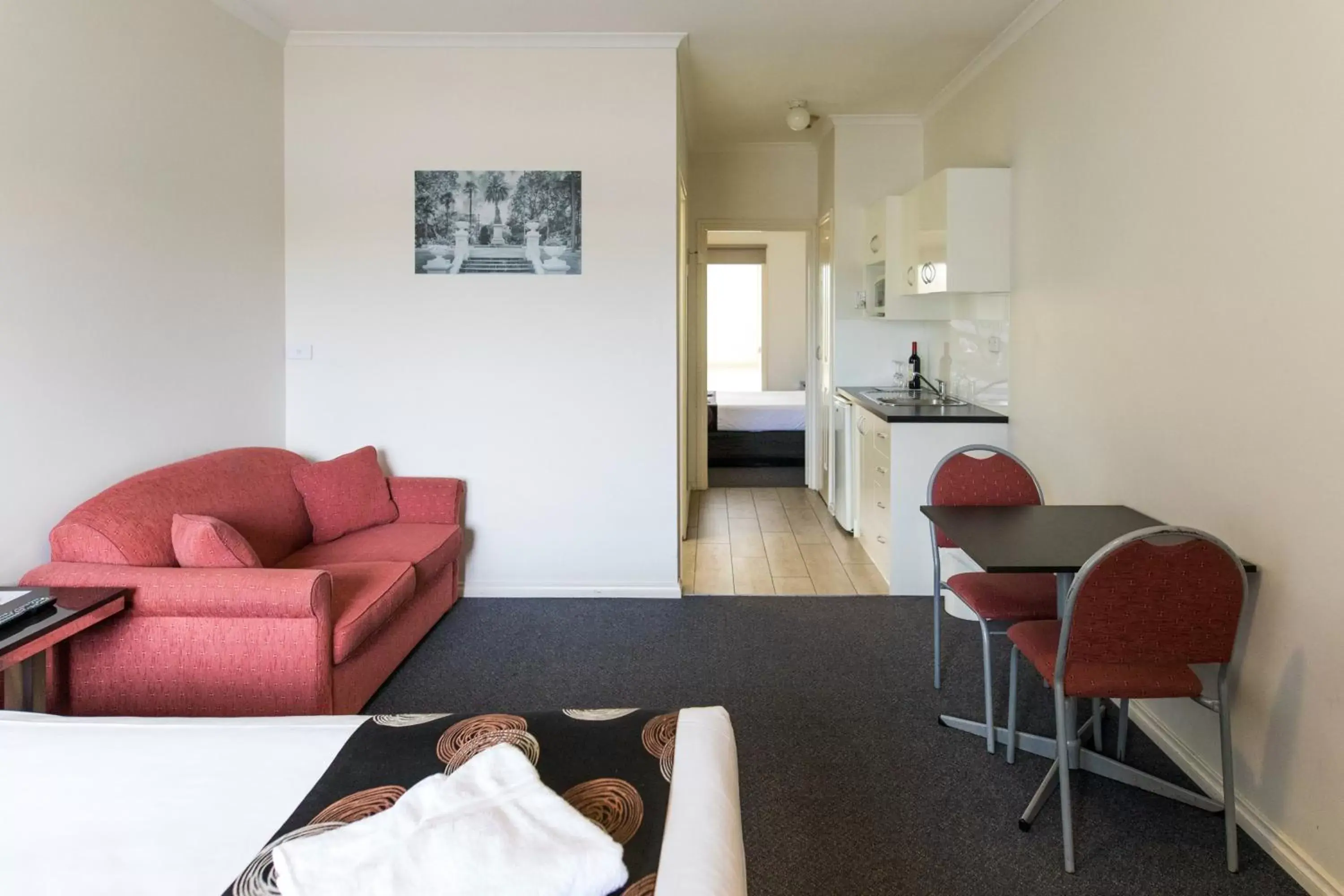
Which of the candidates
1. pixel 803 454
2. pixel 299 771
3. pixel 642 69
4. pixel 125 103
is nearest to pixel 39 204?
pixel 125 103

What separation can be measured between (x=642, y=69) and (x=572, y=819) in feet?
11.7

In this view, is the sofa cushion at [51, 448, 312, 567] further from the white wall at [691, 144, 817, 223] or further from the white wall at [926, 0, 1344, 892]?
the white wall at [691, 144, 817, 223]

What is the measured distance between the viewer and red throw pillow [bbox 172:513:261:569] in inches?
99.7

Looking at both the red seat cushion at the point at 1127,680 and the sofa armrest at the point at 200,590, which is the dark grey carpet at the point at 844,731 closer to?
the red seat cushion at the point at 1127,680

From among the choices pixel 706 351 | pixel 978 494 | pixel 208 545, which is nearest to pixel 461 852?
pixel 208 545

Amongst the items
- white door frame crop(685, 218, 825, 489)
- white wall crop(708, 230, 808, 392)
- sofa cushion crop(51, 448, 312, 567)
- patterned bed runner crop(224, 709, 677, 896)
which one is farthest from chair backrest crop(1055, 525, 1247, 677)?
white wall crop(708, 230, 808, 392)

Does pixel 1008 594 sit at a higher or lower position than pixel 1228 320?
lower

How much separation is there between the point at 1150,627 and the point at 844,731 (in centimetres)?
107

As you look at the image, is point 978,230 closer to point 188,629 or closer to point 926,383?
point 926,383

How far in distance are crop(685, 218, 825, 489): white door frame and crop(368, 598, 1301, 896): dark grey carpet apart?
287 cm

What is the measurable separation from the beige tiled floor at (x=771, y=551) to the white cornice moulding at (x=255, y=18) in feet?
10.5

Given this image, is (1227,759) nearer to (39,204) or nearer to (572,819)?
(572,819)

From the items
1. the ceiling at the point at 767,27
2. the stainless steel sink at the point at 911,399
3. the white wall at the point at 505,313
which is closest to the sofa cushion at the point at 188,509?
the white wall at the point at 505,313

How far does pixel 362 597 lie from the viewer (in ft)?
9.09
